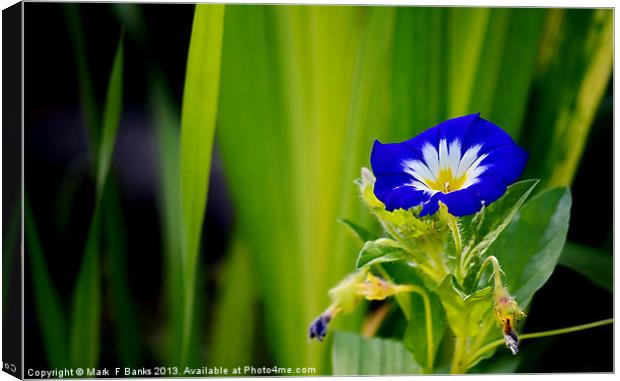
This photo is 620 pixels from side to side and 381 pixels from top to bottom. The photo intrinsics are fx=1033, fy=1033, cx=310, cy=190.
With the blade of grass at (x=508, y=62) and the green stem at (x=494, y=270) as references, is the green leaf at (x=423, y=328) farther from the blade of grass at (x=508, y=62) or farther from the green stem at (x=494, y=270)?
the blade of grass at (x=508, y=62)

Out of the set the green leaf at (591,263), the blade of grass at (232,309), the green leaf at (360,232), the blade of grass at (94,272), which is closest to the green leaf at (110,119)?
the blade of grass at (94,272)

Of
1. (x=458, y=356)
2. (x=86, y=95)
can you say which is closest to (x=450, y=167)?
(x=458, y=356)

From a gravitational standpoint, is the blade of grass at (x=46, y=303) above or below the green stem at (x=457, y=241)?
below

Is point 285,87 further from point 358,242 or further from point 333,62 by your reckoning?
point 358,242

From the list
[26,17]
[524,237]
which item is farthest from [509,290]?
[26,17]

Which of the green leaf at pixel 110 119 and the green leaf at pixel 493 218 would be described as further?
the green leaf at pixel 110 119

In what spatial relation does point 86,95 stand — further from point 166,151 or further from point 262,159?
point 262,159

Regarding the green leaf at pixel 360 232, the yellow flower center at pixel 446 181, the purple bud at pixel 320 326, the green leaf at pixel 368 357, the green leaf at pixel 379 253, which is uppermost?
the yellow flower center at pixel 446 181
